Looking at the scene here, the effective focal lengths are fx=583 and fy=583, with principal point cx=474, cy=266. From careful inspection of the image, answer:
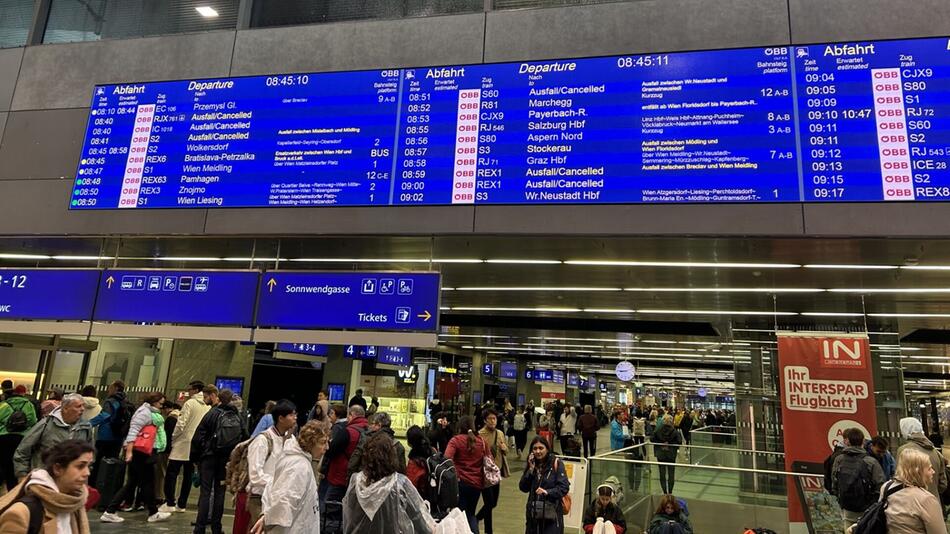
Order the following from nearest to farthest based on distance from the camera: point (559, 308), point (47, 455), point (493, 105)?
point (47, 455) < point (493, 105) < point (559, 308)

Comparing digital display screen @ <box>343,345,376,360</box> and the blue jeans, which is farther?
digital display screen @ <box>343,345,376,360</box>

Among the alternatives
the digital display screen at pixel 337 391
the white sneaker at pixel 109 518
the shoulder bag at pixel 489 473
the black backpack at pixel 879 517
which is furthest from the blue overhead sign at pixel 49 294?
the digital display screen at pixel 337 391

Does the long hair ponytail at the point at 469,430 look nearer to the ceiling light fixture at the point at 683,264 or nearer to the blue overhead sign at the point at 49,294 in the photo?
the ceiling light fixture at the point at 683,264

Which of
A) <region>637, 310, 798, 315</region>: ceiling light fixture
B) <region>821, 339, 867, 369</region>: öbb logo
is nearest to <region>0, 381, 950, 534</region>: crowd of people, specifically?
<region>821, 339, 867, 369</region>: öbb logo

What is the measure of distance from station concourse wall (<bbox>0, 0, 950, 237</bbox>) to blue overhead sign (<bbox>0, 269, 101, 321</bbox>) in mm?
582

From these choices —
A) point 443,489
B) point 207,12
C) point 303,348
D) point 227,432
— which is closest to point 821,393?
point 443,489

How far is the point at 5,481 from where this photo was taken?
6926mm

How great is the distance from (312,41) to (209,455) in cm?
482

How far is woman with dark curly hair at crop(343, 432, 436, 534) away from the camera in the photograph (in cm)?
341

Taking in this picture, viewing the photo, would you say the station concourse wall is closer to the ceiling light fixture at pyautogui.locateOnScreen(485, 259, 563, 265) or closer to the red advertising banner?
the ceiling light fixture at pyautogui.locateOnScreen(485, 259, 563, 265)

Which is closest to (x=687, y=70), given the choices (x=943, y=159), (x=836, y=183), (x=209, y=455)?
(x=836, y=183)

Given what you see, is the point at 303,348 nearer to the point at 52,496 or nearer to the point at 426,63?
the point at 426,63

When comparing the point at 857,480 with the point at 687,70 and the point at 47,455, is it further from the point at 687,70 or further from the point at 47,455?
the point at 47,455

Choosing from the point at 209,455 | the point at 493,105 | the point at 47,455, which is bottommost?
the point at 209,455
